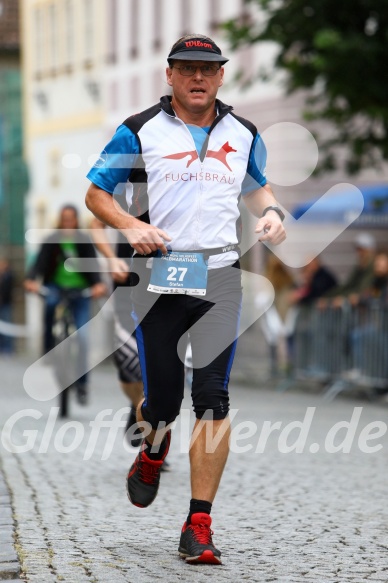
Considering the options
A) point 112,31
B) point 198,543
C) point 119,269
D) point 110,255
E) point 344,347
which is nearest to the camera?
point 198,543

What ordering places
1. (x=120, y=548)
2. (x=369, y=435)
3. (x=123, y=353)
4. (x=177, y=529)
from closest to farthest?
(x=120, y=548)
(x=177, y=529)
(x=123, y=353)
(x=369, y=435)

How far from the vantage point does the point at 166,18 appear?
4078 cm

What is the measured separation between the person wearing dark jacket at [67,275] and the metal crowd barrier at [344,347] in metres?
3.46

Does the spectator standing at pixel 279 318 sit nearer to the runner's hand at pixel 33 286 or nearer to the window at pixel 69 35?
the runner's hand at pixel 33 286

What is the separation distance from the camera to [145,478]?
6.72 m

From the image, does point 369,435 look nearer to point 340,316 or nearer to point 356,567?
point 340,316

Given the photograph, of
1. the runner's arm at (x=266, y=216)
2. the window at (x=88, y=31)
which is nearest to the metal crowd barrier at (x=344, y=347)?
the runner's arm at (x=266, y=216)

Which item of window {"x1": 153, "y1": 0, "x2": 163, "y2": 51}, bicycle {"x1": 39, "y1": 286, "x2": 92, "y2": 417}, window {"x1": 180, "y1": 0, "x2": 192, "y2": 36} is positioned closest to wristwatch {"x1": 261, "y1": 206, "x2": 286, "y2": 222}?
bicycle {"x1": 39, "y1": 286, "x2": 92, "y2": 417}

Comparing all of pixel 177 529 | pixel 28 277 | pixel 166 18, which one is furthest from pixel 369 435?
pixel 166 18

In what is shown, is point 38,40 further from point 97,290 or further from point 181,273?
point 181,273

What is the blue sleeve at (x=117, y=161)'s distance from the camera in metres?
6.51

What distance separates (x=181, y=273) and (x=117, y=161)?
1.67 feet

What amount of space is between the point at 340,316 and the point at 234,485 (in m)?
8.48

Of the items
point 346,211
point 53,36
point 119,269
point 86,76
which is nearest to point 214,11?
point 86,76
